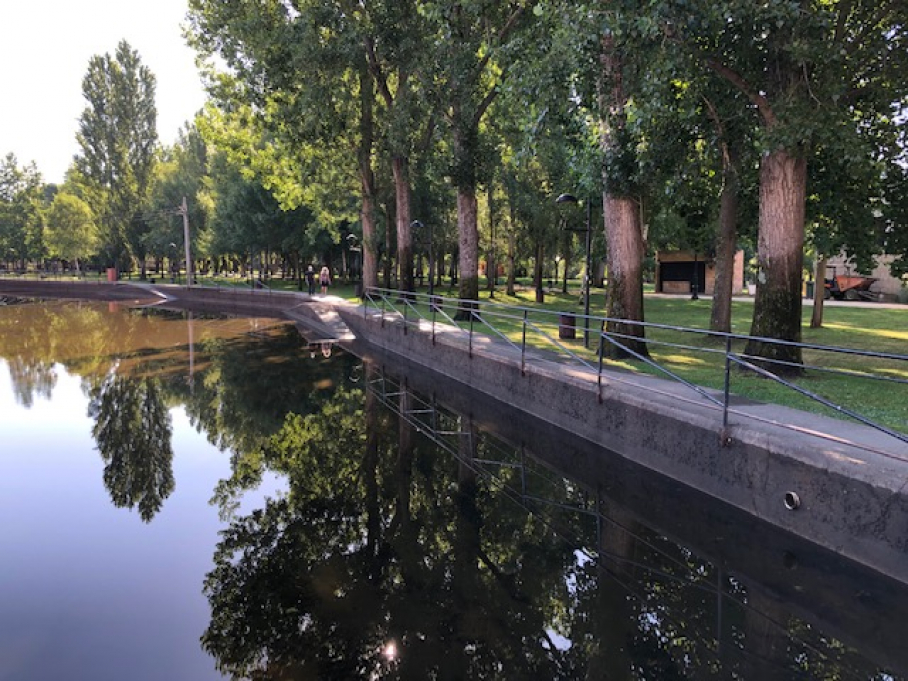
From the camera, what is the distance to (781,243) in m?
9.86

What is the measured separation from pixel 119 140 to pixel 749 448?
73407mm

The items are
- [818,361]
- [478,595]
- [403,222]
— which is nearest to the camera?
[478,595]

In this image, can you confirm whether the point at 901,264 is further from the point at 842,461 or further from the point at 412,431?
the point at 412,431

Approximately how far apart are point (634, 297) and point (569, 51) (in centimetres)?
502

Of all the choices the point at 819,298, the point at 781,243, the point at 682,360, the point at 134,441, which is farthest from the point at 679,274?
the point at 134,441

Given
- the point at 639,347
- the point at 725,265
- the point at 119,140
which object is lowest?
the point at 639,347

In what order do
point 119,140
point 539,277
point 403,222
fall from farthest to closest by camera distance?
point 119,140, point 539,277, point 403,222

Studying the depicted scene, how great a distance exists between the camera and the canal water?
4371 millimetres

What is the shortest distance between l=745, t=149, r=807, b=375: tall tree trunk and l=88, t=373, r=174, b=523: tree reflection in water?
9375mm

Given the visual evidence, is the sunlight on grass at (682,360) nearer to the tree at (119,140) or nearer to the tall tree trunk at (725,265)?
the tall tree trunk at (725,265)

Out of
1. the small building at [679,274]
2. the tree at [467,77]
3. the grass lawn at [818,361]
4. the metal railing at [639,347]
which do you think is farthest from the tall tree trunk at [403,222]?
the small building at [679,274]

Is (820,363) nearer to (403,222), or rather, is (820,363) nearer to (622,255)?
(622,255)

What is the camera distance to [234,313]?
34.0 meters

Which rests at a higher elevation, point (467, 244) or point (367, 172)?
point (367, 172)
